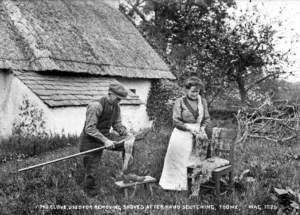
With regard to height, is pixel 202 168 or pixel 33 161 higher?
pixel 202 168

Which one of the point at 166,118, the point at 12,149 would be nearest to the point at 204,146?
the point at 12,149

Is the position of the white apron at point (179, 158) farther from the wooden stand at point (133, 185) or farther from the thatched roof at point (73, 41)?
the thatched roof at point (73, 41)

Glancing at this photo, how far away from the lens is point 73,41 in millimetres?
11461

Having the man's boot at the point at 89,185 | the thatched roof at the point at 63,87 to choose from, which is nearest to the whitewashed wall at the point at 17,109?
the thatched roof at the point at 63,87

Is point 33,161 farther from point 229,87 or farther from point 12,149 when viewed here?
point 229,87

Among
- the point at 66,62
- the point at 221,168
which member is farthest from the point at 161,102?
the point at 221,168

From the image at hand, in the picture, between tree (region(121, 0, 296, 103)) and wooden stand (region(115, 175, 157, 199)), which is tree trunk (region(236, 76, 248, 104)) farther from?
wooden stand (region(115, 175, 157, 199))

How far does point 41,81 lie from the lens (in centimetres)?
941

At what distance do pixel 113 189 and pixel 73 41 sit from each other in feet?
23.1

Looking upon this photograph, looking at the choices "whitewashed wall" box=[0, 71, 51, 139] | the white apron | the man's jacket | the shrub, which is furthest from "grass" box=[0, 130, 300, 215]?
the shrub

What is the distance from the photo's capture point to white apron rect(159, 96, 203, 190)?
572cm

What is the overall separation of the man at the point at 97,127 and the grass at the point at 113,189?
0.28 meters

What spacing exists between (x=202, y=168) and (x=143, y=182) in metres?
0.92

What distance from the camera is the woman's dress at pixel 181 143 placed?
5.71m
